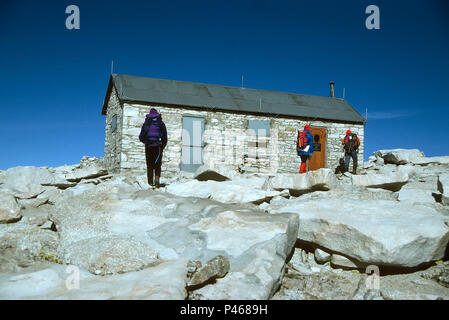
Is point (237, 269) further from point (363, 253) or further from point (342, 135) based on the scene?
point (342, 135)

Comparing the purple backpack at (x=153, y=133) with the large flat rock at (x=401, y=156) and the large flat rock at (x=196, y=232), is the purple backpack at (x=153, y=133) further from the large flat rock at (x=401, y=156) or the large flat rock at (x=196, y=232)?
the large flat rock at (x=401, y=156)

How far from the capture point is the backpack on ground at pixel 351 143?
46.5 ft

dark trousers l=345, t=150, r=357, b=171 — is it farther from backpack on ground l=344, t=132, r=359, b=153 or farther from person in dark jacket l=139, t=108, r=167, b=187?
person in dark jacket l=139, t=108, r=167, b=187

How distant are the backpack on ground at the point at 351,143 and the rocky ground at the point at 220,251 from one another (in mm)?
9283

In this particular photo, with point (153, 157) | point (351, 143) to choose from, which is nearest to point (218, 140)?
point (351, 143)

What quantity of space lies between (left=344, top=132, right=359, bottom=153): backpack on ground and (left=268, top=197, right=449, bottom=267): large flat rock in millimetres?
10312

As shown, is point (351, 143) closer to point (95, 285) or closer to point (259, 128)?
point (259, 128)

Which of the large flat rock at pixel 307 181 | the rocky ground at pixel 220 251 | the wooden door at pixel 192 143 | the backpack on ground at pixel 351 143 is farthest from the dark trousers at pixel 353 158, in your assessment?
the rocky ground at pixel 220 251

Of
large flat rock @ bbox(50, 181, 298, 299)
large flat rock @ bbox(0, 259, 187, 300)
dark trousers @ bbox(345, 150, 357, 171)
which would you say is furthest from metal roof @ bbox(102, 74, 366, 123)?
large flat rock @ bbox(0, 259, 187, 300)

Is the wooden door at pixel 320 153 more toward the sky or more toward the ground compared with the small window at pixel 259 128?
more toward the ground

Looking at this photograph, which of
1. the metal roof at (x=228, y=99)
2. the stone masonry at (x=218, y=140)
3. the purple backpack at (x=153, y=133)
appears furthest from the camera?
the metal roof at (x=228, y=99)

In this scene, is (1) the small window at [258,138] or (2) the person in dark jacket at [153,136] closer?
(2) the person in dark jacket at [153,136]

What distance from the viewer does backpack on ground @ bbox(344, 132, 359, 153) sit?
46.5 feet
